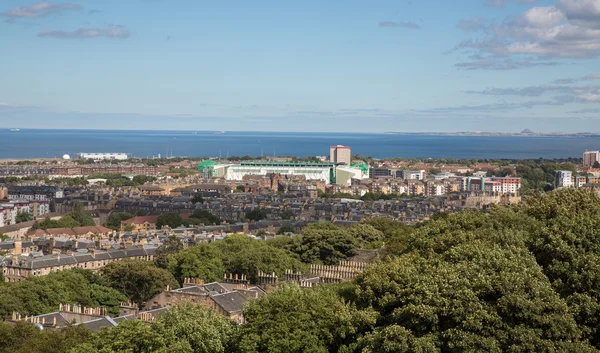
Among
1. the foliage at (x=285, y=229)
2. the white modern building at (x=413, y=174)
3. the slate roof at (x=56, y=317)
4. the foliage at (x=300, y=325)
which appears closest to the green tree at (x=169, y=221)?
the foliage at (x=285, y=229)

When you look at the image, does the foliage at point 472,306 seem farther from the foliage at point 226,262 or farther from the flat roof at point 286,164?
the flat roof at point 286,164

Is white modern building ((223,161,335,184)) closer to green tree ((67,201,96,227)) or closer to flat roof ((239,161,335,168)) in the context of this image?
flat roof ((239,161,335,168))

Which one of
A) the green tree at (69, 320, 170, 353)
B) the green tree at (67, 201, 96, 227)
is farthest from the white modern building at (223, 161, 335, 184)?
the green tree at (69, 320, 170, 353)

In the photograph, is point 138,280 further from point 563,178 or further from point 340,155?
point 340,155

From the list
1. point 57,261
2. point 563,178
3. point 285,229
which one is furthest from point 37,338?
point 563,178

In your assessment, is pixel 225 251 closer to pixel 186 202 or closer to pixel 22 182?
pixel 186 202

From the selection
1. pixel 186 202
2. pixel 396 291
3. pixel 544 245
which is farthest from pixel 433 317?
pixel 186 202
